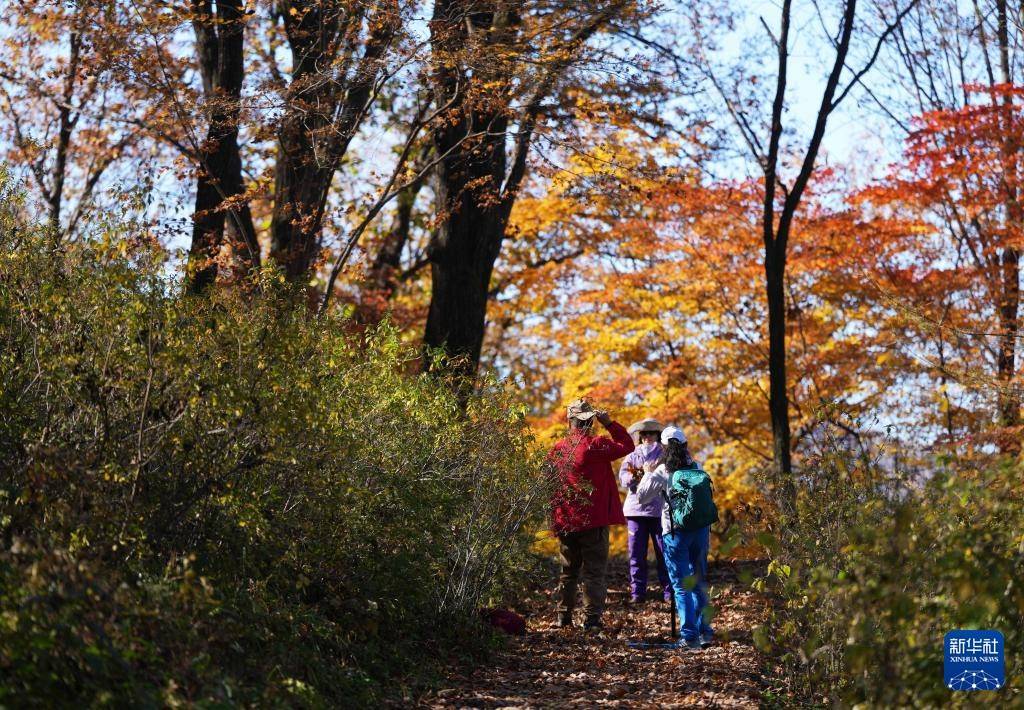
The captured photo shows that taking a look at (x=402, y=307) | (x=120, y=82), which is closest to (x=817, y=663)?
(x=120, y=82)

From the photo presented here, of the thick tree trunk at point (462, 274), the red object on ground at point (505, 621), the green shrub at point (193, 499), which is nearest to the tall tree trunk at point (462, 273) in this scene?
the thick tree trunk at point (462, 274)

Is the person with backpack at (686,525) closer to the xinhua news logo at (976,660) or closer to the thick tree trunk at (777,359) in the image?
the xinhua news logo at (976,660)

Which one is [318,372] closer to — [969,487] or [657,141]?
[969,487]

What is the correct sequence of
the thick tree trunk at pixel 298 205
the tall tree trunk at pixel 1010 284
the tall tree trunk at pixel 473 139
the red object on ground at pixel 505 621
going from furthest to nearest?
the tall tree trunk at pixel 1010 284, the thick tree trunk at pixel 298 205, the tall tree trunk at pixel 473 139, the red object on ground at pixel 505 621

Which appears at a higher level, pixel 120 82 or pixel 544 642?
pixel 120 82

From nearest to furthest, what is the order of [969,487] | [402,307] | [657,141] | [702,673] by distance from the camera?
[969,487] → [702,673] → [657,141] → [402,307]

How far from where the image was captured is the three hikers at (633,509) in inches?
327

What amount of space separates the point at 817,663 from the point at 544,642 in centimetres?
285

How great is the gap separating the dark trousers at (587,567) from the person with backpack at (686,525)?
3.32 feet

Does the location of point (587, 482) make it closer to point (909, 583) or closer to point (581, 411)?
point (581, 411)

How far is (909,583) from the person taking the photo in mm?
4918

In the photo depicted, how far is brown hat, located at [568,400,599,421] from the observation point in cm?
926

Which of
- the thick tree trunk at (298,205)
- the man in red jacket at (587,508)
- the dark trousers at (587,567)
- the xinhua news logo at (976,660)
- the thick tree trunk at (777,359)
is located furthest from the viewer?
the thick tree trunk at (777,359)

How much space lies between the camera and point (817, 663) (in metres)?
6.47
